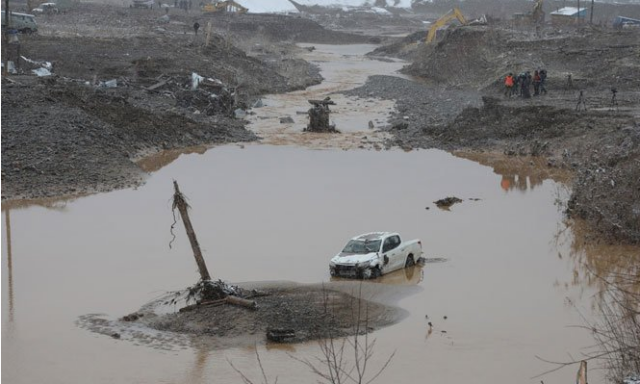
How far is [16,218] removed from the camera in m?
26.7

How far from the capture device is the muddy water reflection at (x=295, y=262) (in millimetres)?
16594

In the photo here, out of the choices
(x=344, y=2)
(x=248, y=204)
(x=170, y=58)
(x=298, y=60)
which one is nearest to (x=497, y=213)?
(x=248, y=204)

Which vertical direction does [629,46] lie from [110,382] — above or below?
above

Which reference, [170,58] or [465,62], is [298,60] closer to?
[465,62]

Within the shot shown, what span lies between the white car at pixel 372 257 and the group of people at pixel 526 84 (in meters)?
26.1

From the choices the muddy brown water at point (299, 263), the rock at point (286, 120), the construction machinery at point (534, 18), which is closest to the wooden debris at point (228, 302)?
the muddy brown water at point (299, 263)

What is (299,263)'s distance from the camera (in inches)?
886

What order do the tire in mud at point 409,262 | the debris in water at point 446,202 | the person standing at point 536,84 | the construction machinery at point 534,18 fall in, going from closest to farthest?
1. the tire in mud at point 409,262
2. the debris in water at point 446,202
3. the person standing at point 536,84
4. the construction machinery at point 534,18

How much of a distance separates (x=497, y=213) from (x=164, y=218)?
973cm

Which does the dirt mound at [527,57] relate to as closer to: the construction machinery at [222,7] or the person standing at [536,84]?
the person standing at [536,84]

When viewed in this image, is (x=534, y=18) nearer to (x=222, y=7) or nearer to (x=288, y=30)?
(x=288, y=30)

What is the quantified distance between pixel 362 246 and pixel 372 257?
0.52 metres

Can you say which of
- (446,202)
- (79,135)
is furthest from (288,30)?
(446,202)

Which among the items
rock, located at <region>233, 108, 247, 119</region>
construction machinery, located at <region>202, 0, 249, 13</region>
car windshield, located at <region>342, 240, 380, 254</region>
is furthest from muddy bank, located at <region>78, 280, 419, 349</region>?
construction machinery, located at <region>202, 0, 249, 13</region>
